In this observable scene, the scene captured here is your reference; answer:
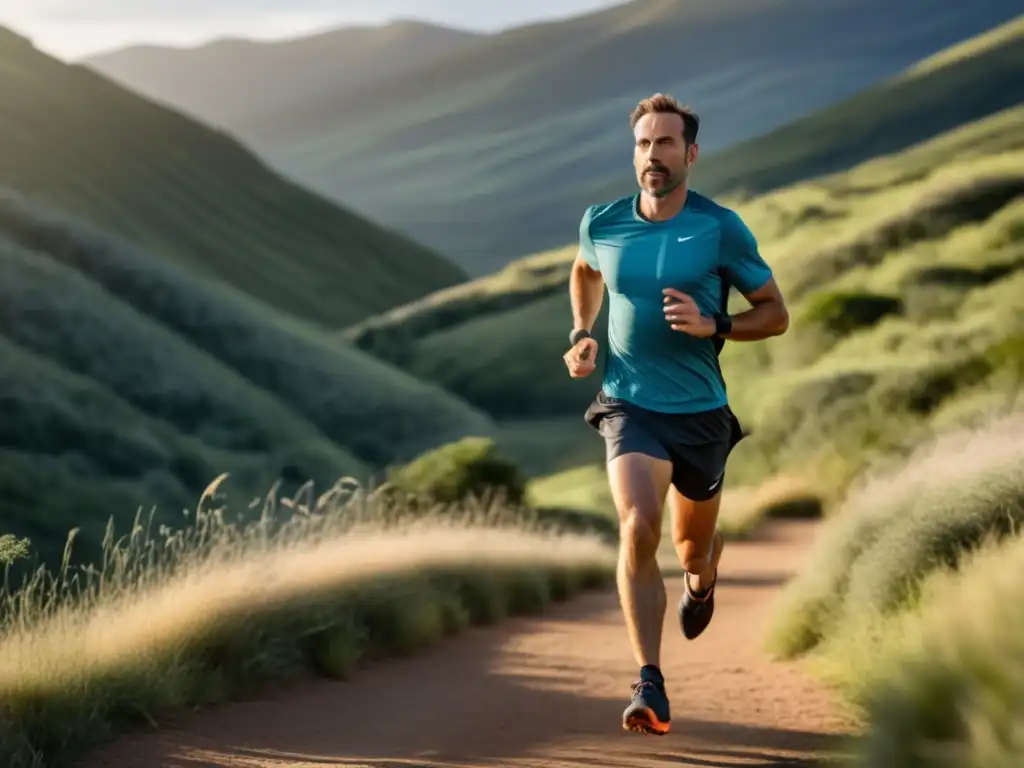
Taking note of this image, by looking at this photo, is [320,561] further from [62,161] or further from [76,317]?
[62,161]

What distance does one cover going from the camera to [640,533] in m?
6.16

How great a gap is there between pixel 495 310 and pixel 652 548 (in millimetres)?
65483

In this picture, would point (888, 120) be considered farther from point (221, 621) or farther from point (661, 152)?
point (661, 152)

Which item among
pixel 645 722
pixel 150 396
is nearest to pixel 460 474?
pixel 645 722

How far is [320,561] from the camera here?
9945 mm

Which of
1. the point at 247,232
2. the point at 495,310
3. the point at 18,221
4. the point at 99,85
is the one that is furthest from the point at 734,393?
the point at 99,85

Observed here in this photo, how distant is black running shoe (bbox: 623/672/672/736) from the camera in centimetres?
583

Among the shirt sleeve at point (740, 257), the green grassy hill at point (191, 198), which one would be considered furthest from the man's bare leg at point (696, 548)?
the green grassy hill at point (191, 198)

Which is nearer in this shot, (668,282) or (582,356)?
(668,282)

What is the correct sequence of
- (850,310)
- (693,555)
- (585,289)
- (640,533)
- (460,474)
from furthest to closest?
(850,310) < (460,474) < (693,555) < (585,289) < (640,533)

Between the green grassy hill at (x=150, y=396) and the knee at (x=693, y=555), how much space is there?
1561 cm

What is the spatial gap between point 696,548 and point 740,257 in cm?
155

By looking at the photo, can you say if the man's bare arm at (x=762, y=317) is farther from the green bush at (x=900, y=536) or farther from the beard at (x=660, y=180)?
the green bush at (x=900, y=536)

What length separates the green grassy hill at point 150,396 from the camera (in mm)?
24547
